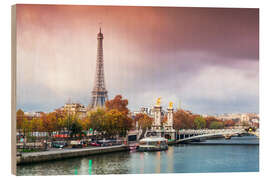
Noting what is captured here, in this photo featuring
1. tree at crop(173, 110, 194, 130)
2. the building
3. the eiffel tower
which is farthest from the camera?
tree at crop(173, 110, 194, 130)

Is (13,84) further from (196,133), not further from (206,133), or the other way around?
(196,133)

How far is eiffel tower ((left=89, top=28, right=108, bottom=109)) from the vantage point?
46.3 ft

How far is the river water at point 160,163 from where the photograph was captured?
41.5 feet

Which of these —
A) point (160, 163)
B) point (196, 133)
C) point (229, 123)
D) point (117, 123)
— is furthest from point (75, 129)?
point (196, 133)

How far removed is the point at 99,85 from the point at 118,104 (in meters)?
0.89

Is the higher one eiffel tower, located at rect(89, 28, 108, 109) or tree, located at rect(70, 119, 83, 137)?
eiffel tower, located at rect(89, 28, 108, 109)

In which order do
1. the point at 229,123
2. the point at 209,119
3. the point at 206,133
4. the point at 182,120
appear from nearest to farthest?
the point at 209,119
the point at 229,123
the point at 182,120
the point at 206,133

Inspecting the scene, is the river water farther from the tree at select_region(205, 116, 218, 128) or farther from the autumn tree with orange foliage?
the tree at select_region(205, 116, 218, 128)

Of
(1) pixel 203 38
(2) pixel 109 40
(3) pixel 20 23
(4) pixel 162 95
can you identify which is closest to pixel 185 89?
→ (4) pixel 162 95

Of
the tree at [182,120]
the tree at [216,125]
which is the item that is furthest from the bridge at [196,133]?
the tree at [182,120]

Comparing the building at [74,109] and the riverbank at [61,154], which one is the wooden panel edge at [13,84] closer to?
the riverbank at [61,154]

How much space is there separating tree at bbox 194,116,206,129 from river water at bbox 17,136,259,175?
1.12 m

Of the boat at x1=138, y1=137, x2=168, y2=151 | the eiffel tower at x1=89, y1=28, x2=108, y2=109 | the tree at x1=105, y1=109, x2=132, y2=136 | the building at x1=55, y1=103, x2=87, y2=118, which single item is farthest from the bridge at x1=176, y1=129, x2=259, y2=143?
the building at x1=55, y1=103, x2=87, y2=118

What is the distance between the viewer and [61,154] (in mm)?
13922
